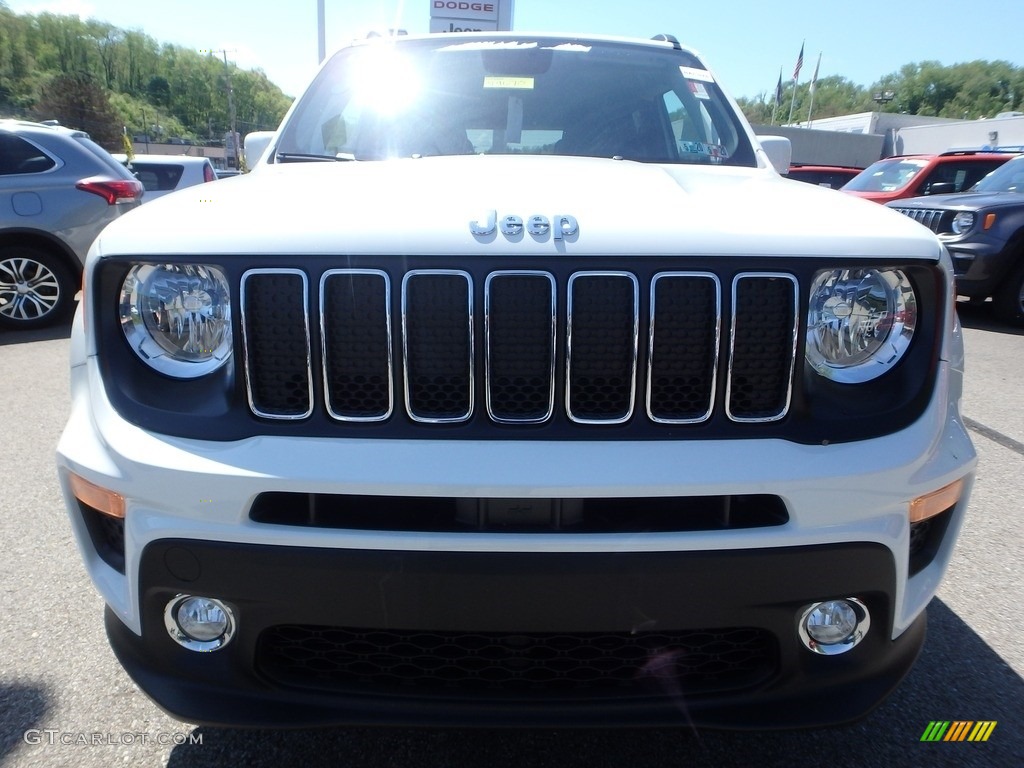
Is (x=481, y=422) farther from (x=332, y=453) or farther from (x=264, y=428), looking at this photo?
(x=264, y=428)

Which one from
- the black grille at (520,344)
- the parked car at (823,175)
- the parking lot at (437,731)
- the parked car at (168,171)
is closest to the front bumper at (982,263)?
the parking lot at (437,731)

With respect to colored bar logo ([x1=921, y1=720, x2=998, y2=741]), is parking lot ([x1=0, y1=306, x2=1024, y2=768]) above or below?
below

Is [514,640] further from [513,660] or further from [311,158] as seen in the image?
[311,158]

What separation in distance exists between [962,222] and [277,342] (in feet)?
26.8

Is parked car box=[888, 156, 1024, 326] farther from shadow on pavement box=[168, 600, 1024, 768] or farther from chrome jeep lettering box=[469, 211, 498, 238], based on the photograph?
chrome jeep lettering box=[469, 211, 498, 238]

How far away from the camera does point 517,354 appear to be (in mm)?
1475

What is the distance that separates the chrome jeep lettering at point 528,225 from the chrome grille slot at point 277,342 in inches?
13.5

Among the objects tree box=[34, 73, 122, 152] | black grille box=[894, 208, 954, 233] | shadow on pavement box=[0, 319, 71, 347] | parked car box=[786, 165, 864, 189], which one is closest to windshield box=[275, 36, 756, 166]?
shadow on pavement box=[0, 319, 71, 347]

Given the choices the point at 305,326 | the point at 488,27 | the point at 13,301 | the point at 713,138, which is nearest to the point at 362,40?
the point at 713,138

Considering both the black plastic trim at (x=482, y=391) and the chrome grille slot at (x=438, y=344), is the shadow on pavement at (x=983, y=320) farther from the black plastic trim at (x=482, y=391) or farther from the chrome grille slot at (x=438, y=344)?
the chrome grille slot at (x=438, y=344)

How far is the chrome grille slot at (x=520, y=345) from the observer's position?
1.45 metres

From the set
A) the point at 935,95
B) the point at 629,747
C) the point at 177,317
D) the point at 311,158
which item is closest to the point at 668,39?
the point at 311,158

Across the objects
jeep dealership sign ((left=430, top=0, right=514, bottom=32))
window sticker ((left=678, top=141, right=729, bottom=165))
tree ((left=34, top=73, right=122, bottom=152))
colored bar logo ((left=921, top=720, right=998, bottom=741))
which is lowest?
tree ((left=34, top=73, right=122, bottom=152))

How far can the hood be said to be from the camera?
143 centimetres
